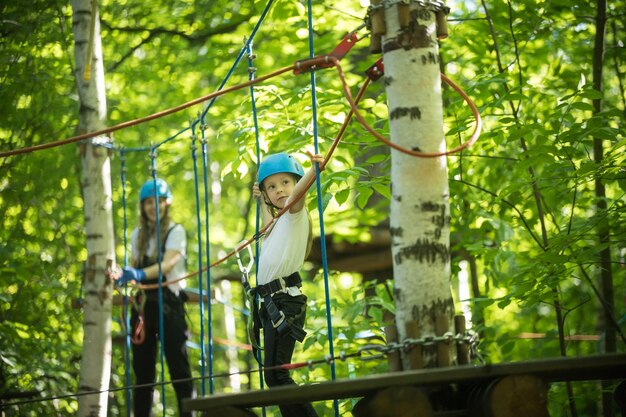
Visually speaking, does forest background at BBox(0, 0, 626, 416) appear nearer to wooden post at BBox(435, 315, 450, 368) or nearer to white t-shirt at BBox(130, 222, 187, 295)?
white t-shirt at BBox(130, 222, 187, 295)

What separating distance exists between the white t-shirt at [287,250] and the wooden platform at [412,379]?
0.90m

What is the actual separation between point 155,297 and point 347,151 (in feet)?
5.17

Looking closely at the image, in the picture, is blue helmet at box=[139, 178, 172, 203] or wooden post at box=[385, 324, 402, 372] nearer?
wooden post at box=[385, 324, 402, 372]

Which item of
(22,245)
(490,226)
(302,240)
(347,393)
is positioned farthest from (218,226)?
(347,393)

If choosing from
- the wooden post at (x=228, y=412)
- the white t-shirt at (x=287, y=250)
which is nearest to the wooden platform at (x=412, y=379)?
the wooden post at (x=228, y=412)

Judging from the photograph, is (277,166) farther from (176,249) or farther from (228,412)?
(176,249)

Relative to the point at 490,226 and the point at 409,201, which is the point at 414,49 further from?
the point at 490,226

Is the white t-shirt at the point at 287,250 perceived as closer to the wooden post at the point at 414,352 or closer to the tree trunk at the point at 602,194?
the wooden post at the point at 414,352

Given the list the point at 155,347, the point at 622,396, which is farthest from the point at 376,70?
the point at 155,347

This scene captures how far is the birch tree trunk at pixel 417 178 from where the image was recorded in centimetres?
218

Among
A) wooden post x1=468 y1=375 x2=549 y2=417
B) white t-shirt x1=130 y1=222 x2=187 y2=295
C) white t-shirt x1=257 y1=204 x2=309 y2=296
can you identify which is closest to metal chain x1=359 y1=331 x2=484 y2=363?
wooden post x1=468 y1=375 x2=549 y2=417

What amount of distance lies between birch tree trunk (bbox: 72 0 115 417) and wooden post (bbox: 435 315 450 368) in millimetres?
2128

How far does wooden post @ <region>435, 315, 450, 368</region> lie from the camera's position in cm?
216

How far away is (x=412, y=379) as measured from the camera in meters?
2.04
